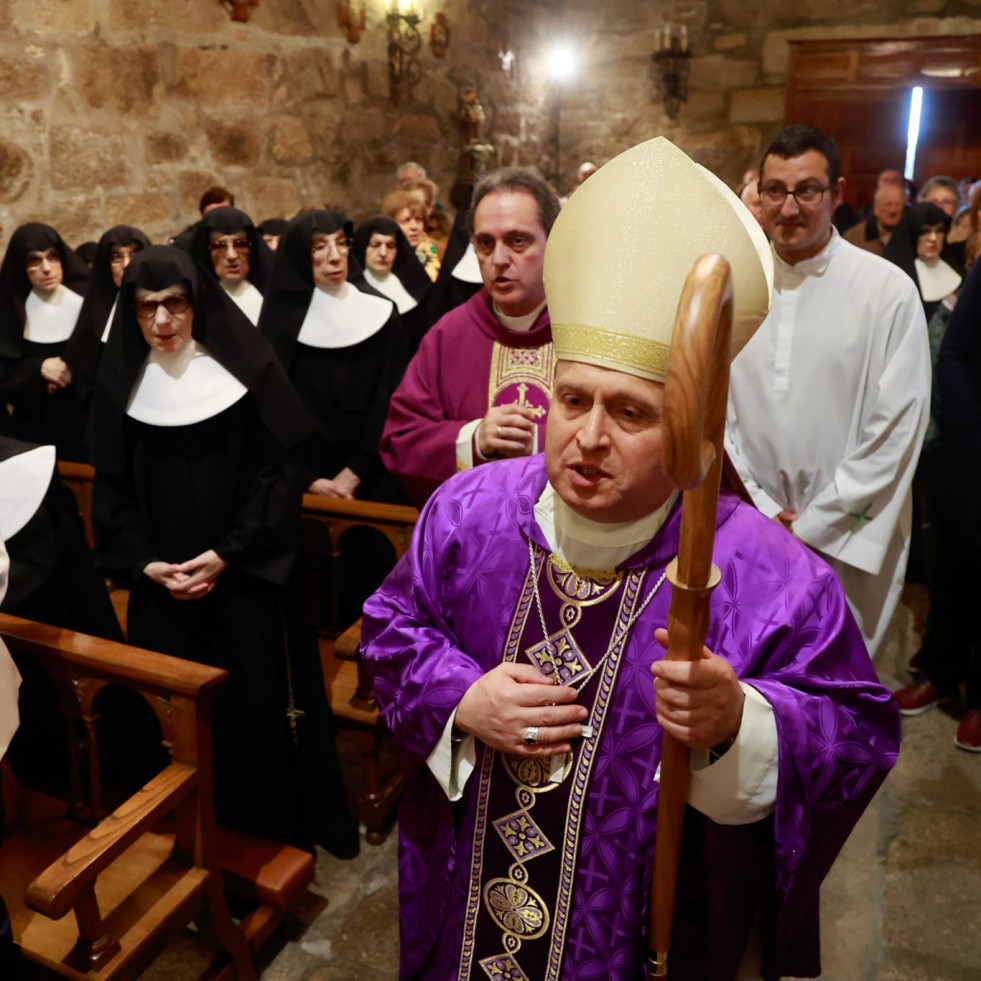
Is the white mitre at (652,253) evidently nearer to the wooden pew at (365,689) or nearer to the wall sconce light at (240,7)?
the wooden pew at (365,689)

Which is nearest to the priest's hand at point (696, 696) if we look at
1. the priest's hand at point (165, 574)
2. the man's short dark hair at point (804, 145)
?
the priest's hand at point (165, 574)

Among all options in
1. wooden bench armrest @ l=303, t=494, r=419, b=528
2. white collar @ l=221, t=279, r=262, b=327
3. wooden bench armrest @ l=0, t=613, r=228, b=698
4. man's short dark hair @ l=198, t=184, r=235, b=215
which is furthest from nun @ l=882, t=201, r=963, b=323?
wooden bench armrest @ l=0, t=613, r=228, b=698

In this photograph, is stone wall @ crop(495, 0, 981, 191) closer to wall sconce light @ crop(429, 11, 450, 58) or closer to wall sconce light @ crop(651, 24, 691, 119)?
wall sconce light @ crop(651, 24, 691, 119)

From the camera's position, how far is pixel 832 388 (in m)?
2.91

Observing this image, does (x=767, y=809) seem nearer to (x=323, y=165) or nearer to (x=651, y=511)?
(x=651, y=511)

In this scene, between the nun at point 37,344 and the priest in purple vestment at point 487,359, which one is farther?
the nun at point 37,344

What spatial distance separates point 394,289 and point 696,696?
13.5 ft

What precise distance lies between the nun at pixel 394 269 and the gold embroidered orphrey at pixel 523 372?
6.76 feet

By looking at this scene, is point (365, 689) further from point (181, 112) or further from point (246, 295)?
point (181, 112)

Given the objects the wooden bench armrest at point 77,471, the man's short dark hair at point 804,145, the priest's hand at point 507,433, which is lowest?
the wooden bench armrest at point 77,471

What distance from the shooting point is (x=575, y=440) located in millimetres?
1265

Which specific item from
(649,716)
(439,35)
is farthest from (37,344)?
(439,35)

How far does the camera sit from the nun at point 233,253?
174 inches

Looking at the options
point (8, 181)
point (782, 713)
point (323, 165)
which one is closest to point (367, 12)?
point (323, 165)
